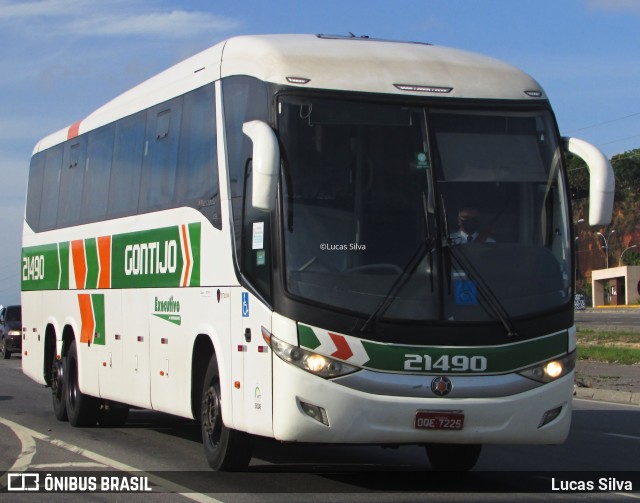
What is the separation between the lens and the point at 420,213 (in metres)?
9.59

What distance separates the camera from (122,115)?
14609 millimetres

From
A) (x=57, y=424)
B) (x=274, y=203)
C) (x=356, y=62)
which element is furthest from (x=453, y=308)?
(x=57, y=424)

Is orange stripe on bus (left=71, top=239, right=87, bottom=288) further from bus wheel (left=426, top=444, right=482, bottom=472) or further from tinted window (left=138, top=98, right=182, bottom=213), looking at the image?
bus wheel (left=426, top=444, right=482, bottom=472)

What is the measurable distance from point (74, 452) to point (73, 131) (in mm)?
6000

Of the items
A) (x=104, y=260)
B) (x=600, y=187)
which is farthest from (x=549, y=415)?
(x=104, y=260)

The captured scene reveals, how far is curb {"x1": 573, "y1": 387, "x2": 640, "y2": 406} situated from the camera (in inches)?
789

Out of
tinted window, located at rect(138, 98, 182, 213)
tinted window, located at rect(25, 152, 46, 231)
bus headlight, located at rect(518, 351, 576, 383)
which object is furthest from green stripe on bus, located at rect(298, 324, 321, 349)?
tinted window, located at rect(25, 152, 46, 231)

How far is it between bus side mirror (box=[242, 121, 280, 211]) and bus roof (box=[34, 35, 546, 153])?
74cm

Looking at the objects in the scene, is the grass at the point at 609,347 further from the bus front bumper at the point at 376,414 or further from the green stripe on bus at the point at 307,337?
the green stripe on bus at the point at 307,337

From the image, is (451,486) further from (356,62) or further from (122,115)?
(122,115)

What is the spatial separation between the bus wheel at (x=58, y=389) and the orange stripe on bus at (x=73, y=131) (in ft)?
10.4

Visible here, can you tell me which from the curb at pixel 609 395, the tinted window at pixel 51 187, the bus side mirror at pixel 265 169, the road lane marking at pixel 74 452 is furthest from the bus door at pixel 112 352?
the curb at pixel 609 395

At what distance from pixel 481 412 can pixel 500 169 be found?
202 cm

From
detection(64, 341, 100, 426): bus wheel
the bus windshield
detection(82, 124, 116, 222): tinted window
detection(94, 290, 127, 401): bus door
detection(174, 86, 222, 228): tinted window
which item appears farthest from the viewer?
detection(64, 341, 100, 426): bus wheel
